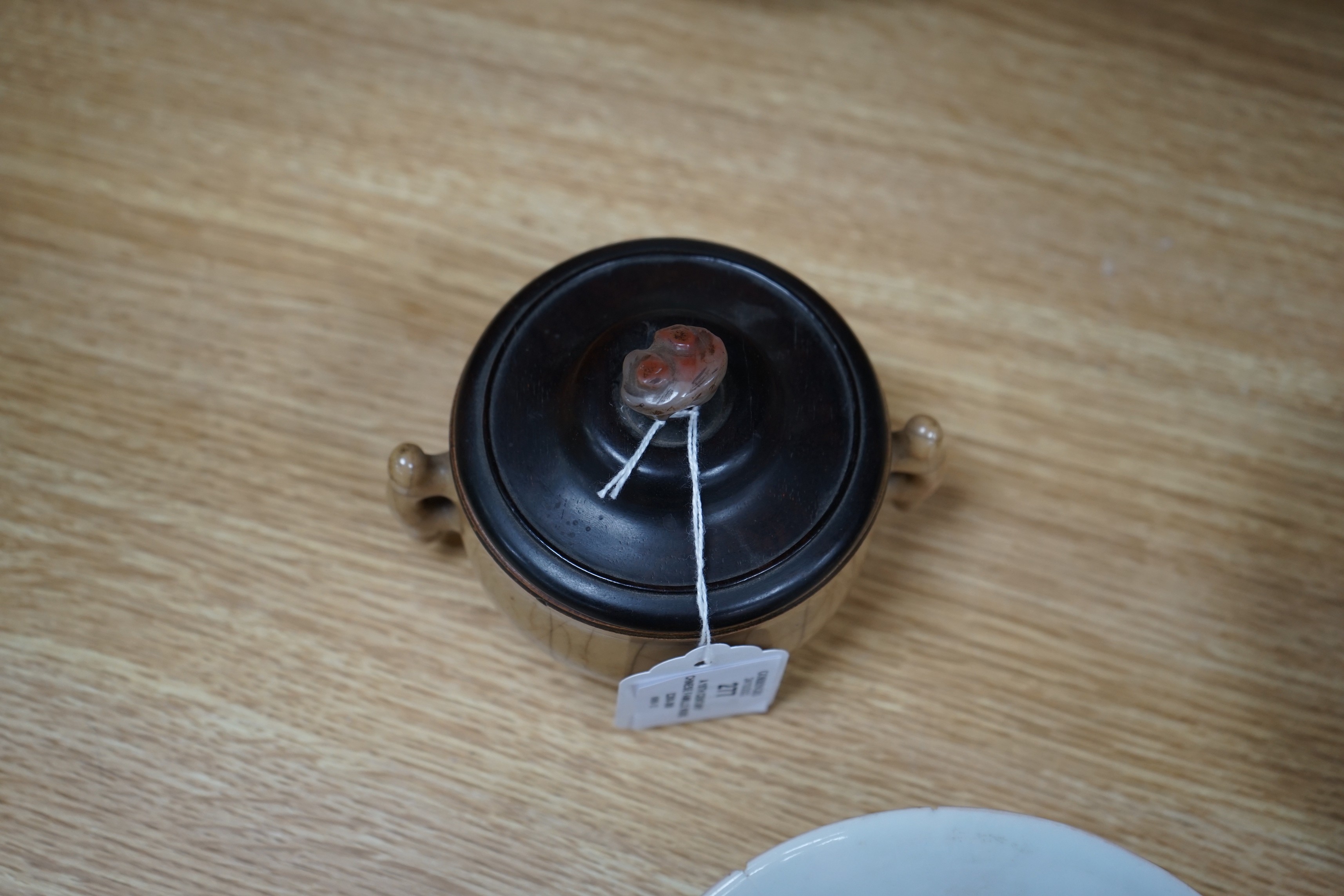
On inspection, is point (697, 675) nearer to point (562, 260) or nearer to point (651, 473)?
point (651, 473)

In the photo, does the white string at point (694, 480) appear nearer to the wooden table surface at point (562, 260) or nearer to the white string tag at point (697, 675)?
the white string tag at point (697, 675)

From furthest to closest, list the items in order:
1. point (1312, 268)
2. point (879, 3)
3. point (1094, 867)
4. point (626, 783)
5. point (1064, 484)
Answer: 1. point (879, 3)
2. point (1312, 268)
3. point (1064, 484)
4. point (626, 783)
5. point (1094, 867)

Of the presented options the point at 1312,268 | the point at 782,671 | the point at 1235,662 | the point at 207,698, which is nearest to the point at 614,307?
the point at 782,671

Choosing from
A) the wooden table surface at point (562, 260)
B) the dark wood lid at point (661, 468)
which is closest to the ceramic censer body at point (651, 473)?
the dark wood lid at point (661, 468)

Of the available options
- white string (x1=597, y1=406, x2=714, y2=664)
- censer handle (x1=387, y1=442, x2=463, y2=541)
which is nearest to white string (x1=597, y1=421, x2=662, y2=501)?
white string (x1=597, y1=406, x2=714, y2=664)

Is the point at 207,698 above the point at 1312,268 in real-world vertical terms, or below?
below

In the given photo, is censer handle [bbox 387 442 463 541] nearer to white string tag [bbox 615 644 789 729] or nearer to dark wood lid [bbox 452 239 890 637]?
dark wood lid [bbox 452 239 890 637]

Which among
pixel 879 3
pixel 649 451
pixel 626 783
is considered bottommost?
pixel 626 783

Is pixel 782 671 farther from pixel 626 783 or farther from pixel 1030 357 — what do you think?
pixel 1030 357
